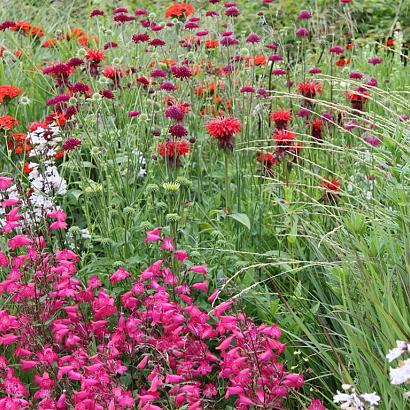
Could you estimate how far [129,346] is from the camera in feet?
8.84

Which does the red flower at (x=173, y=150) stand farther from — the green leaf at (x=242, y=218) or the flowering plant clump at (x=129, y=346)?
the flowering plant clump at (x=129, y=346)

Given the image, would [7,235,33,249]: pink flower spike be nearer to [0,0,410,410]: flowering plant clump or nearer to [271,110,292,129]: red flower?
[0,0,410,410]: flowering plant clump

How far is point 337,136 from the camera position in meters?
4.47

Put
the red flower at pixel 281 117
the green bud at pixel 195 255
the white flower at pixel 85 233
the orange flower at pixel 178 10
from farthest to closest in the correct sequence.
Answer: the orange flower at pixel 178 10
the red flower at pixel 281 117
the white flower at pixel 85 233
the green bud at pixel 195 255

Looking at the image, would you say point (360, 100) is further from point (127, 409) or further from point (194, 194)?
point (127, 409)

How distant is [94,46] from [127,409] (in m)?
3.67

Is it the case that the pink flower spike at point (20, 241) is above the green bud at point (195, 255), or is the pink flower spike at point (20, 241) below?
above

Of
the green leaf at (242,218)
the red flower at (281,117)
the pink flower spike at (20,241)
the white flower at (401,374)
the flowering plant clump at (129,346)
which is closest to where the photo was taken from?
the white flower at (401,374)

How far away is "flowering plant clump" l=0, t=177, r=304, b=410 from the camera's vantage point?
95.5 inches

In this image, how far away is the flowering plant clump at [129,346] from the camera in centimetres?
243

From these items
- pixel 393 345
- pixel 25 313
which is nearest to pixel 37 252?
pixel 25 313

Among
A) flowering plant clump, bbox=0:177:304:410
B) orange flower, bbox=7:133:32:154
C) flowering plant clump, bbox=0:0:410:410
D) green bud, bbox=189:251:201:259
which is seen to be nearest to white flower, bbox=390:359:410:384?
flowering plant clump, bbox=0:0:410:410

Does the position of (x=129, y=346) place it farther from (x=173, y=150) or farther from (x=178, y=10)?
(x=178, y=10)

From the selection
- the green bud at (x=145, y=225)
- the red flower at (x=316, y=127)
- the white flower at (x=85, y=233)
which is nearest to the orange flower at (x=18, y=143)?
the white flower at (x=85, y=233)
